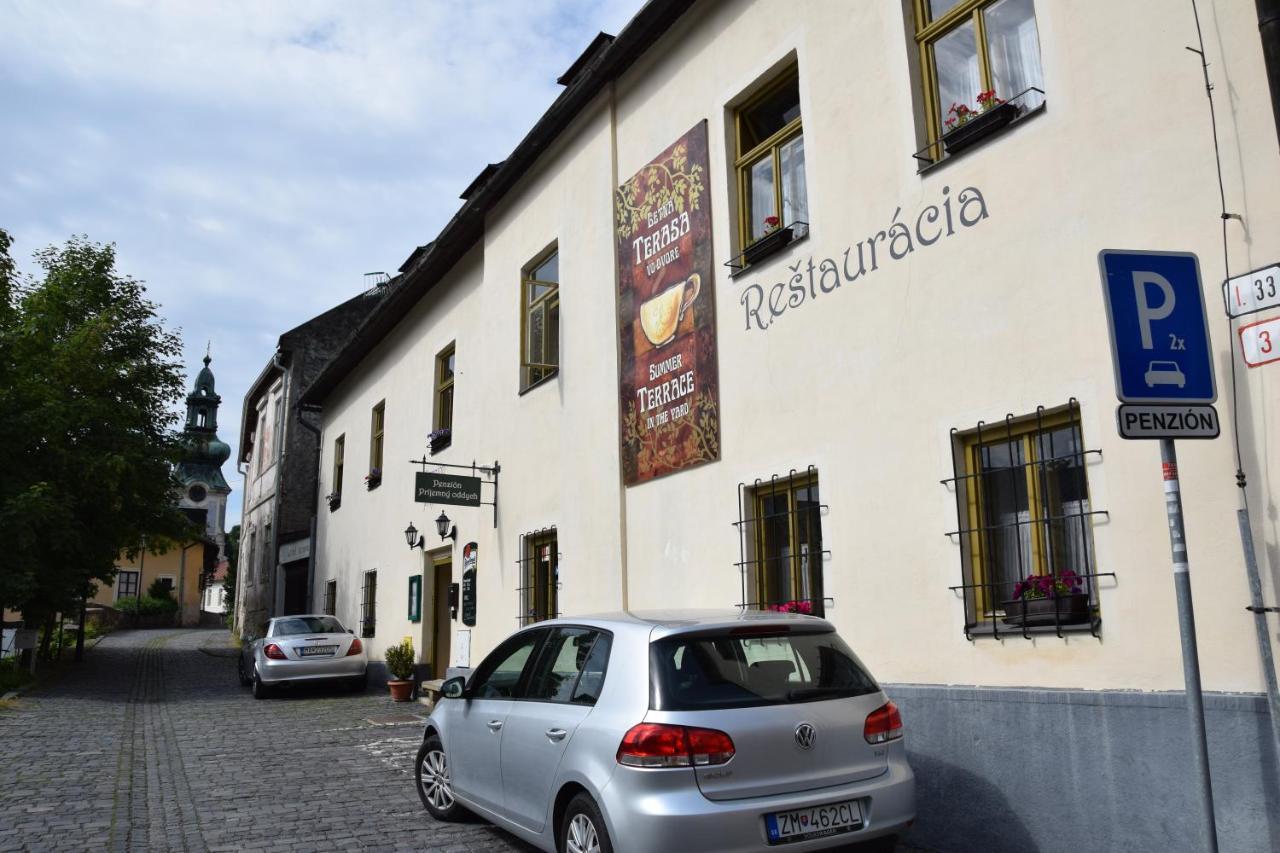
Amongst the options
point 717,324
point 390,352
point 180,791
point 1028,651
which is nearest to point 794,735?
point 1028,651

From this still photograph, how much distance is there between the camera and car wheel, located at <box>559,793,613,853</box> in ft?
15.1

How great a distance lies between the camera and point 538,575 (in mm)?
11906

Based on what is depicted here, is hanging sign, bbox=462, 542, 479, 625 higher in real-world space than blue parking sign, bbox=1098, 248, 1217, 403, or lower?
lower

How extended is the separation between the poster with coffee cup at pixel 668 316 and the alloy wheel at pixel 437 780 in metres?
3.35

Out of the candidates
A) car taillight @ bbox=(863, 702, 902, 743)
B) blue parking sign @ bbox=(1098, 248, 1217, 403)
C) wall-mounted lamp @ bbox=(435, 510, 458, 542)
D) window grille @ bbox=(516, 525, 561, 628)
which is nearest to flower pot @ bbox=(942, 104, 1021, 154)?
blue parking sign @ bbox=(1098, 248, 1217, 403)

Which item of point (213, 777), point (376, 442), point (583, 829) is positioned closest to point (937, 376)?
point (583, 829)

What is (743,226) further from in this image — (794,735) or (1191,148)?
(794,735)

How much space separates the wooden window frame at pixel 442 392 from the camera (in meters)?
16.0

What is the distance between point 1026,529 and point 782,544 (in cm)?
231

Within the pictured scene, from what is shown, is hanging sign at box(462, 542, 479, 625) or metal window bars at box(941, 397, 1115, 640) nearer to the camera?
metal window bars at box(941, 397, 1115, 640)

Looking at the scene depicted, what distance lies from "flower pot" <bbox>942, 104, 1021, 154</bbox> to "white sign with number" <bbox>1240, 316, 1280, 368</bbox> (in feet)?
7.73

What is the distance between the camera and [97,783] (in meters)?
8.55

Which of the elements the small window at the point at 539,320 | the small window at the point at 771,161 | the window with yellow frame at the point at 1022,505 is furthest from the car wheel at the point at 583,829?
the small window at the point at 539,320

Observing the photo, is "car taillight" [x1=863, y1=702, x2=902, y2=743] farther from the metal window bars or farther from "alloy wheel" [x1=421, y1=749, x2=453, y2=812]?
"alloy wheel" [x1=421, y1=749, x2=453, y2=812]
